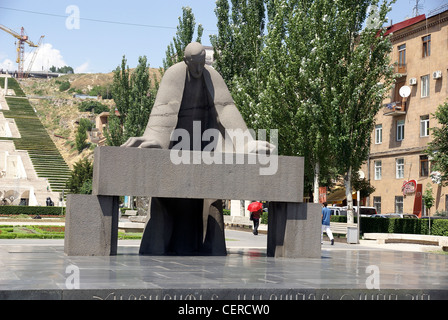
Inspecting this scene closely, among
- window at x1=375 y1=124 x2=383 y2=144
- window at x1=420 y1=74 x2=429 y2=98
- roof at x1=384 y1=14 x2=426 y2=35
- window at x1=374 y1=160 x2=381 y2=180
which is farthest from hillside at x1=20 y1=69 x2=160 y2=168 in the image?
window at x1=420 y1=74 x2=429 y2=98

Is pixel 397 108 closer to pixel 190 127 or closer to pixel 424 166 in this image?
pixel 424 166

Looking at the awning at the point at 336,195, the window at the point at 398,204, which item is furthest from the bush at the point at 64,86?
the window at the point at 398,204

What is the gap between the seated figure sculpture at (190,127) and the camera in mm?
10773

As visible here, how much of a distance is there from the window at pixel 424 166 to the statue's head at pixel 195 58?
2824 cm

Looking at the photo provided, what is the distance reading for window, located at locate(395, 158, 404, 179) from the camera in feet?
128

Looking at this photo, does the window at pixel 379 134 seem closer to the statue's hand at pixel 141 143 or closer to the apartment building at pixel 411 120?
the apartment building at pixel 411 120

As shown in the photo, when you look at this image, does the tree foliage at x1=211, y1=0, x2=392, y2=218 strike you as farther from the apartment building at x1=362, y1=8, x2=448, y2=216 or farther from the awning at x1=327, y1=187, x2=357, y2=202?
the awning at x1=327, y1=187, x2=357, y2=202

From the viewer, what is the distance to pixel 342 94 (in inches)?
993

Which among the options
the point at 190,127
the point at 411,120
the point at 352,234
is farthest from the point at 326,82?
the point at 190,127

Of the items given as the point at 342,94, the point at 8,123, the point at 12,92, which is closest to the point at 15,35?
the point at 12,92

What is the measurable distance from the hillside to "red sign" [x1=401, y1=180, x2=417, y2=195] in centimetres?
5898

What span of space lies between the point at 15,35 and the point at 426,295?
529 feet

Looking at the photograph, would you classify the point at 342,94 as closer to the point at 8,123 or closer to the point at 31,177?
the point at 31,177
